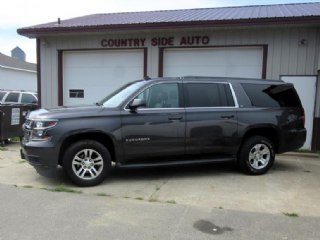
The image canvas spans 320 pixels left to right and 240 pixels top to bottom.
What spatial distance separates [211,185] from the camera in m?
6.79

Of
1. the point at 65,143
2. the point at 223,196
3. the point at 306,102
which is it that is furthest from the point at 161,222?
the point at 306,102

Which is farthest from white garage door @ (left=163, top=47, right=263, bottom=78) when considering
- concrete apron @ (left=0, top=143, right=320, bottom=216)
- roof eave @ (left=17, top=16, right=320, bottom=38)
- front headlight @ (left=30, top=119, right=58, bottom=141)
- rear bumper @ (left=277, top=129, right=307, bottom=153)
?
front headlight @ (left=30, top=119, right=58, bottom=141)

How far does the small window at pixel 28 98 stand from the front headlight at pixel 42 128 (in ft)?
31.3

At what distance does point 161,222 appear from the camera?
4887mm

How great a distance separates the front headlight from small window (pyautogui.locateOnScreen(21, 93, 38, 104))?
9545mm

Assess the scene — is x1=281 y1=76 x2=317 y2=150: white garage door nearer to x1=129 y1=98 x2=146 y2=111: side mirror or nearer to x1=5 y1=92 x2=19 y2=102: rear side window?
x1=129 y1=98 x2=146 y2=111: side mirror

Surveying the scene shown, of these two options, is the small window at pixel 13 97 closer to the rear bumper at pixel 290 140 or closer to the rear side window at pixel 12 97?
the rear side window at pixel 12 97

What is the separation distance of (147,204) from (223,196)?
132cm

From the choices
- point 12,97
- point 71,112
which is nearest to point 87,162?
point 71,112

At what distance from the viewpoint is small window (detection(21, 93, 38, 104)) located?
50.9 feet

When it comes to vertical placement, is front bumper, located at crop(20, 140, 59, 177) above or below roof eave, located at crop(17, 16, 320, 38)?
below

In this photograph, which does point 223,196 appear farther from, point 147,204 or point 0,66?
point 0,66

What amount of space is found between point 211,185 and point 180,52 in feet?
19.2

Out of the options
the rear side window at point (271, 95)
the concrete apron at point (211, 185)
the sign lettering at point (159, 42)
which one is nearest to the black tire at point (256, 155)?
the concrete apron at point (211, 185)
